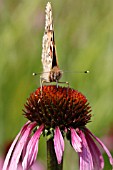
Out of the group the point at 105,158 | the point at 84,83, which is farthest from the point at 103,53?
the point at 105,158

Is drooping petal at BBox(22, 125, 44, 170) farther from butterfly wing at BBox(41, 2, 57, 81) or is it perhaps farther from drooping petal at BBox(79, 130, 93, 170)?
butterfly wing at BBox(41, 2, 57, 81)

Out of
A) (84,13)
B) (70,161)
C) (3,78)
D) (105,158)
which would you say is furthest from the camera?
(84,13)

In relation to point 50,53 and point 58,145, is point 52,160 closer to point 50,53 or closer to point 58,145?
point 58,145

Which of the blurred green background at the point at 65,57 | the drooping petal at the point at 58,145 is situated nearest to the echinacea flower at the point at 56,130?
the drooping petal at the point at 58,145

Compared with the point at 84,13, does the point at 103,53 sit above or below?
below

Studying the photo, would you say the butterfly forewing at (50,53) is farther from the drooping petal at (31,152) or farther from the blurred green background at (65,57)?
the blurred green background at (65,57)

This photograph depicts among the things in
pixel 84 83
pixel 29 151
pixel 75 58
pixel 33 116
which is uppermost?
pixel 75 58

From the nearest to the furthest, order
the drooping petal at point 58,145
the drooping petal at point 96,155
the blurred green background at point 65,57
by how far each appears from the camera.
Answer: the drooping petal at point 58,145, the drooping petal at point 96,155, the blurred green background at point 65,57

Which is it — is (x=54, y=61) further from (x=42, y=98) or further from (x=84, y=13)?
(x=84, y=13)

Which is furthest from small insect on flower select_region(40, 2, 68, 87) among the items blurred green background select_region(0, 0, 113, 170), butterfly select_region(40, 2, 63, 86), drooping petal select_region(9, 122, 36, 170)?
blurred green background select_region(0, 0, 113, 170)
